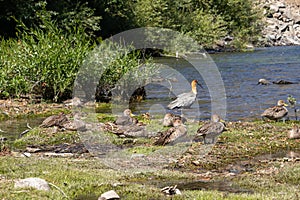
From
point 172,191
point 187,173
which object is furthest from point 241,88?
point 172,191

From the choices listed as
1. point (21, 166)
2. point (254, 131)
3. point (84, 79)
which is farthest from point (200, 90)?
point (21, 166)

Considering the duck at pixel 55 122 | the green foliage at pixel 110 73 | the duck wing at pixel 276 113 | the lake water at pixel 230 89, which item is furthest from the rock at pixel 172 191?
the green foliage at pixel 110 73

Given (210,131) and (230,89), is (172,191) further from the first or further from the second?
(230,89)

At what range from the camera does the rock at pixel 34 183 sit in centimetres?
790

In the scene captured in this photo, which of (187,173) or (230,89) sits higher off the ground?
(230,89)

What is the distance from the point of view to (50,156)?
1181 centimetres

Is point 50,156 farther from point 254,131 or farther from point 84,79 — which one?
point 84,79

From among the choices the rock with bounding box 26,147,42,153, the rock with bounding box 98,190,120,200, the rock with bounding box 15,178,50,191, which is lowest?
the rock with bounding box 26,147,42,153

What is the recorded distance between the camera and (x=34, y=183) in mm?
7961

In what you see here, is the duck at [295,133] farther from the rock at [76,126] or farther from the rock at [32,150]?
the rock at [32,150]

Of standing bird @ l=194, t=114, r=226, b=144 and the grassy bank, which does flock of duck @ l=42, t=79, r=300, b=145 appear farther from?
the grassy bank

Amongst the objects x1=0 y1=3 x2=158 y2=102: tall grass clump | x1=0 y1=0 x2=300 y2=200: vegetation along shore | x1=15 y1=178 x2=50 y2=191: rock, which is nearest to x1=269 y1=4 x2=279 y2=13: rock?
x1=0 y1=0 x2=300 y2=200: vegetation along shore

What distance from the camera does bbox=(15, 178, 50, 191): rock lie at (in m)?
7.90

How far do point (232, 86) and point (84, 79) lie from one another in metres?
10.8
